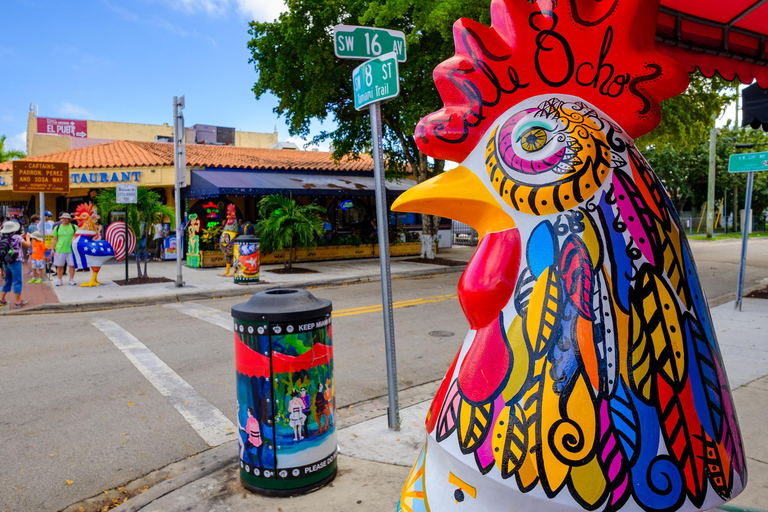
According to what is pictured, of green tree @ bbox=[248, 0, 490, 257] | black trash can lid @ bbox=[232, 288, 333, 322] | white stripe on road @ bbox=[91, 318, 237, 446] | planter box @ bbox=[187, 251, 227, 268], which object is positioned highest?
green tree @ bbox=[248, 0, 490, 257]

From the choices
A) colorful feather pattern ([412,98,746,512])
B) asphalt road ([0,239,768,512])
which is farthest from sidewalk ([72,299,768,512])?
colorful feather pattern ([412,98,746,512])

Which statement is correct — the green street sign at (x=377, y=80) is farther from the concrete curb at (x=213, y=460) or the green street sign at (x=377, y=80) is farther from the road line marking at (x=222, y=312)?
the road line marking at (x=222, y=312)

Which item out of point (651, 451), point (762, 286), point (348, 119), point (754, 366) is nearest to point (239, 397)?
point (651, 451)

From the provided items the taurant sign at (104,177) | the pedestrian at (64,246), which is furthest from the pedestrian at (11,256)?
the taurant sign at (104,177)

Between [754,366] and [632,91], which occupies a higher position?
[632,91]

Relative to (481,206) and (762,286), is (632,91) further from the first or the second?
(762,286)

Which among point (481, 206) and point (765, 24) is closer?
point (481, 206)

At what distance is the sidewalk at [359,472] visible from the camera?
10.2 feet

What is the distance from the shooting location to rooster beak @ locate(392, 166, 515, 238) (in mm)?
1438

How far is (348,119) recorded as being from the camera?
17109 mm

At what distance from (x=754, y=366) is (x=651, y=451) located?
5.85 m

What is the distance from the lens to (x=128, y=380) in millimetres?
5680

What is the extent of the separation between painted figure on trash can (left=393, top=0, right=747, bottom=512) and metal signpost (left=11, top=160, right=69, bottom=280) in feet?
49.1

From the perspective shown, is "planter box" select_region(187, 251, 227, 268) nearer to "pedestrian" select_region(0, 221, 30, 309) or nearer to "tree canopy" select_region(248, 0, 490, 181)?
"tree canopy" select_region(248, 0, 490, 181)
